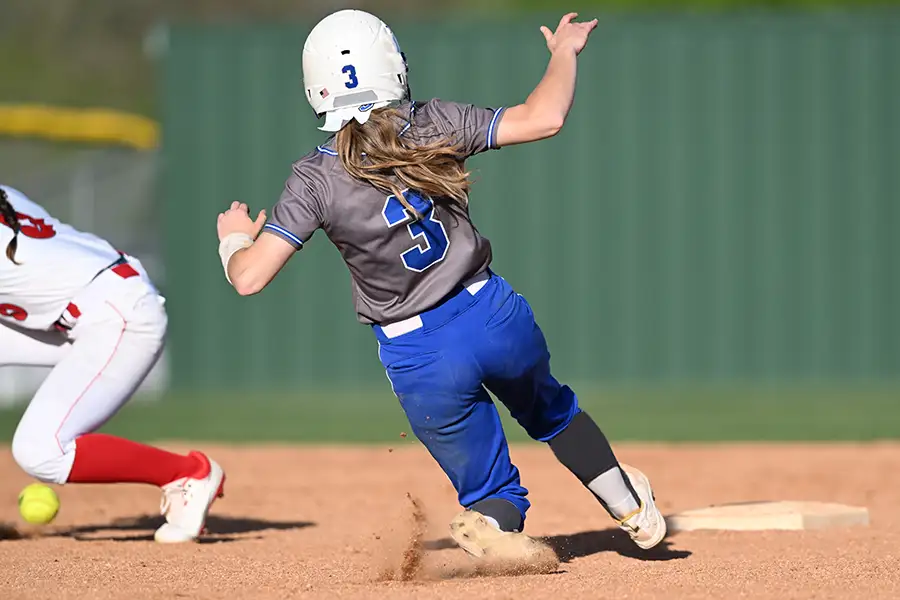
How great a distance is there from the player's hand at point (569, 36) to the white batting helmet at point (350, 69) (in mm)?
458

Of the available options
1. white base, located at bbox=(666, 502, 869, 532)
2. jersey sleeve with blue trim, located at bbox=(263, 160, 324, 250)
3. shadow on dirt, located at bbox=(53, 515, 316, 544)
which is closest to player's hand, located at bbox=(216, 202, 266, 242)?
jersey sleeve with blue trim, located at bbox=(263, 160, 324, 250)

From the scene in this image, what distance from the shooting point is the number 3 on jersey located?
4.07 meters

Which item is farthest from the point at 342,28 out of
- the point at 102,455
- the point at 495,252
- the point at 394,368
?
the point at 495,252

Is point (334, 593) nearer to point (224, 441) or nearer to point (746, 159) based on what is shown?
point (224, 441)

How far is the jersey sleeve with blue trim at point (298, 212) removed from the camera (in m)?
4.03

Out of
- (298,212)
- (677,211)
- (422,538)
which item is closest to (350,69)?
(298,212)

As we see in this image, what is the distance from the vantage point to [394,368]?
4.21m

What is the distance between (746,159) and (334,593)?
1065 cm

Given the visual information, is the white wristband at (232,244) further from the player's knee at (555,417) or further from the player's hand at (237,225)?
the player's knee at (555,417)

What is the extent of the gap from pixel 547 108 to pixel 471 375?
810 millimetres

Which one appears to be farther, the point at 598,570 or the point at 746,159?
the point at 746,159

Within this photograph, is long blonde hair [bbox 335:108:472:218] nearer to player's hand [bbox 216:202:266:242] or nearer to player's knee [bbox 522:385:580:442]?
player's hand [bbox 216:202:266:242]

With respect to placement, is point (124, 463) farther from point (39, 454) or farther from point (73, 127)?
point (73, 127)

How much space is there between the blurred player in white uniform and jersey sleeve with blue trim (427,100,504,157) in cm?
156
